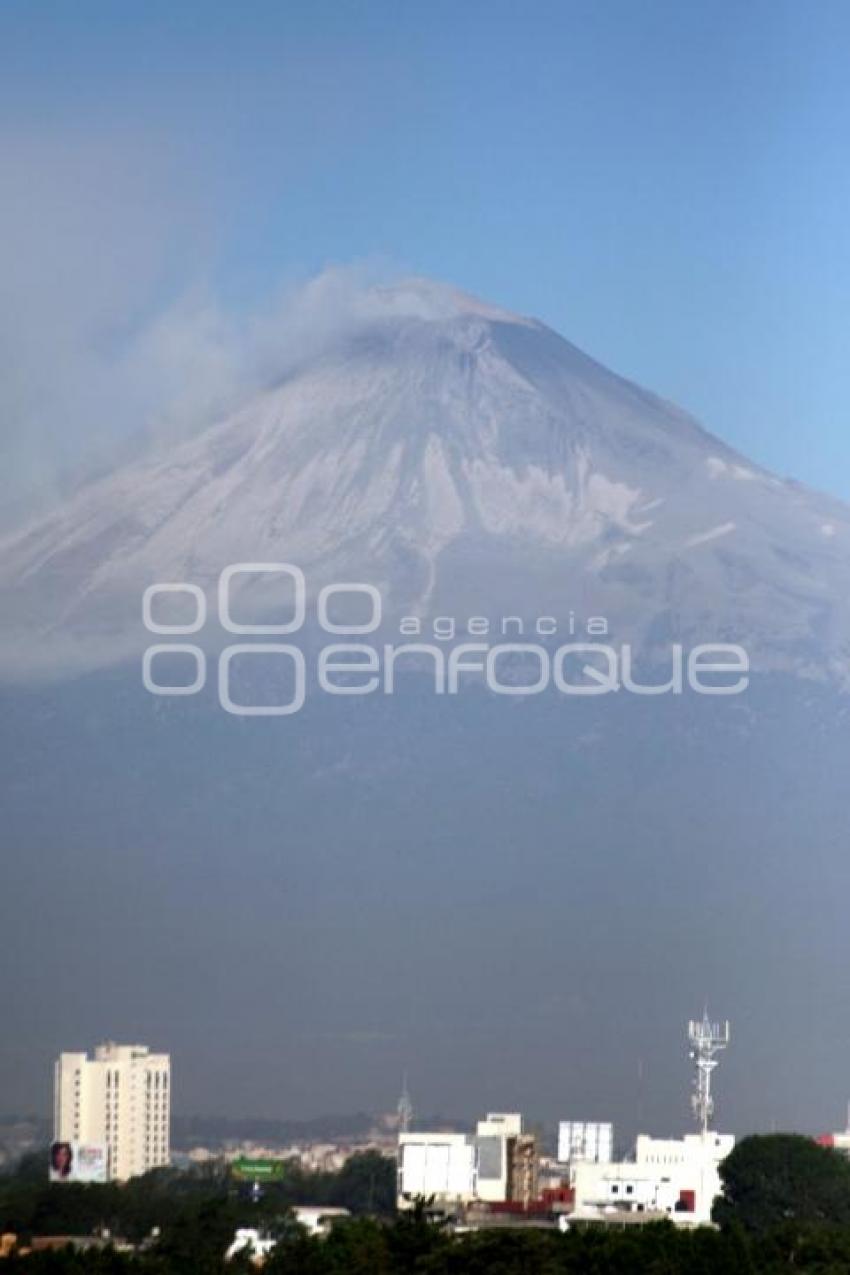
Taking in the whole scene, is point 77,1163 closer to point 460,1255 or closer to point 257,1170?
point 257,1170

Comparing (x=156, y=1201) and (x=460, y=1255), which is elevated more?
(x=460, y=1255)

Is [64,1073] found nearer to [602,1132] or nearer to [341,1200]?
[341,1200]

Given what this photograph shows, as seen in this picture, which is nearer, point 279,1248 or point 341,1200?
point 279,1248

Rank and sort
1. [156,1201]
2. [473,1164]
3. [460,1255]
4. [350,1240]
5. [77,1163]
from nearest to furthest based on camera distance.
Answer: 1. [460,1255]
2. [350,1240]
3. [156,1201]
4. [77,1163]
5. [473,1164]

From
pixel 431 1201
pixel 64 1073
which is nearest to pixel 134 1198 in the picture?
pixel 431 1201

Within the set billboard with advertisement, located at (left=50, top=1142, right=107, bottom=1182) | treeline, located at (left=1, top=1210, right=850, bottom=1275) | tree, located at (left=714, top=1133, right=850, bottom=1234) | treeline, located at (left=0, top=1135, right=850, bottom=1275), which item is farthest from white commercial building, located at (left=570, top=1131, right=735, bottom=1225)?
treeline, located at (left=1, top=1210, right=850, bottom=1275)

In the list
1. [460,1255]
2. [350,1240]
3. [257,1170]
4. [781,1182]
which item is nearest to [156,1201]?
[257,1170]

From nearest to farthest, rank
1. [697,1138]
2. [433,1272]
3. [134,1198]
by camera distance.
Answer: [433,1272], [134,1198], [697,1138]

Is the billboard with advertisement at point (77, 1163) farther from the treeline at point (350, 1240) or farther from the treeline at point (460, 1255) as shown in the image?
the treeline at point (460, 1255)
